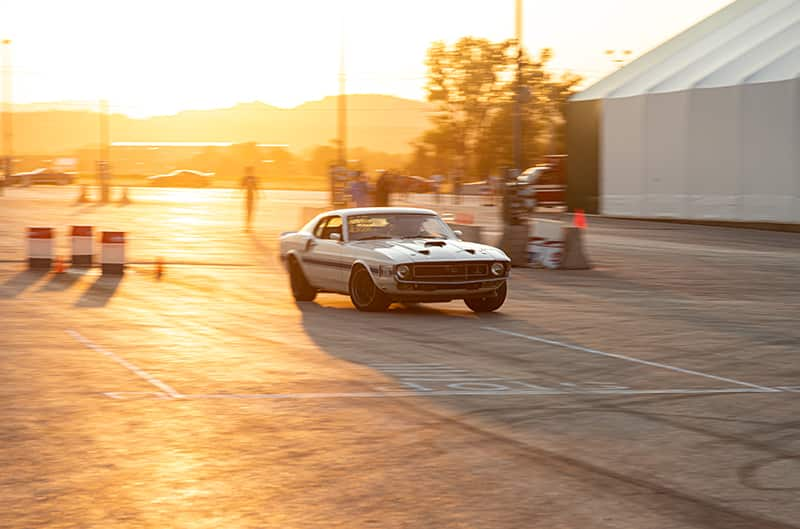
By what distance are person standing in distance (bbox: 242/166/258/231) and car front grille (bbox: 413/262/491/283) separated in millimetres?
23159

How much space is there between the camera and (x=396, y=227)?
17062 millimetres

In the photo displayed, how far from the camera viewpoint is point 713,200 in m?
42.6

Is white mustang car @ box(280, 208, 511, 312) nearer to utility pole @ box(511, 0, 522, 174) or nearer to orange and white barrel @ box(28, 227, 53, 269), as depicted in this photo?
orange and white barrel @ box(28, 227, 53, 269)

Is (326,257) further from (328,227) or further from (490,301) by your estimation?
(490,301)

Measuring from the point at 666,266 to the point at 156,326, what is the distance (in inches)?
540

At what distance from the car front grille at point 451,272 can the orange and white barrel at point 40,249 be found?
939 centimetres

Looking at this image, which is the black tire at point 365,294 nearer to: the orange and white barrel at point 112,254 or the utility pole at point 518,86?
the orange and white barrel at point 112,254

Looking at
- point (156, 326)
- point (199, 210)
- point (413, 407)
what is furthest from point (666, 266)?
point (199, 210)

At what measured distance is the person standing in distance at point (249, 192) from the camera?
128 feet

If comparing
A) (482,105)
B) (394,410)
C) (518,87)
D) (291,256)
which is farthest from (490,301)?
(482,105)

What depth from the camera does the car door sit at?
16.9 m

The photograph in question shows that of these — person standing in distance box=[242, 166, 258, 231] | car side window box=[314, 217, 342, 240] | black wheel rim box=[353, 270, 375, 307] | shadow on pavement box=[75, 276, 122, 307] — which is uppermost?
person standing in distance box=[242, 166, 258, 231]

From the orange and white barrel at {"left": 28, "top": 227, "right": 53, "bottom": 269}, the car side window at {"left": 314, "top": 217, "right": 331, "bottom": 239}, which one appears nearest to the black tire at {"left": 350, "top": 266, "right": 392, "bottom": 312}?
the car side window at {"left": 314, "top": 217, "right": 331, "bottom": 239}

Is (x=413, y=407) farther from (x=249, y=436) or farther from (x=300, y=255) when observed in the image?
(x=300, y=255)
